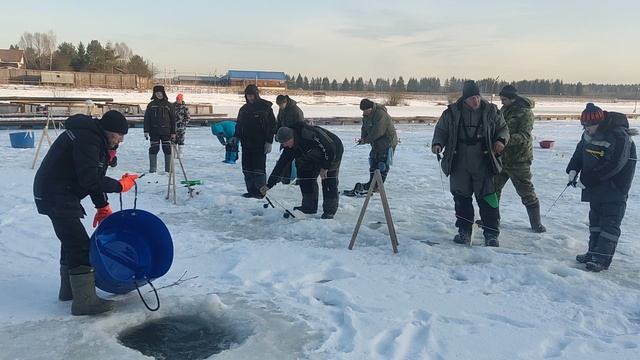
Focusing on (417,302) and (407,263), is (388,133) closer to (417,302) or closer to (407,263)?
(407,263)

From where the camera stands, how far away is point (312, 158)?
7254 millimetres

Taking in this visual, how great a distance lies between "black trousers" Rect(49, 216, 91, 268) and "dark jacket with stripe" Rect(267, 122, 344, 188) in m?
3.16

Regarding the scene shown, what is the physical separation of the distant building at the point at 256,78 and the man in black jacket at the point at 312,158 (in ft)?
273

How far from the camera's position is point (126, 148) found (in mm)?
15359

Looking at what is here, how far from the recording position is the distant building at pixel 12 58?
75.8 m

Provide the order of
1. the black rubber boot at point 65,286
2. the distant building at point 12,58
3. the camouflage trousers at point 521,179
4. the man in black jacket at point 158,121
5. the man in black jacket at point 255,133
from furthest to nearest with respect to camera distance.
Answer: the distant building at point 12,58, the man in black jacket at point 158,121, the man in black jacket at point 255,133, the camouflage trousers at point 521,179, the black rubber boot at point 65,286

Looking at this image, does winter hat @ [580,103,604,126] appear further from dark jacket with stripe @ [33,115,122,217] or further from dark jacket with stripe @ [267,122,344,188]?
dark jacket with stripe @ [33,115,122,217]

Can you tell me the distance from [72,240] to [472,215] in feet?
13.6

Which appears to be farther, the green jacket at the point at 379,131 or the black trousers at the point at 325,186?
the green jacket at the point at 379,131

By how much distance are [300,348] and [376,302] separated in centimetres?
100

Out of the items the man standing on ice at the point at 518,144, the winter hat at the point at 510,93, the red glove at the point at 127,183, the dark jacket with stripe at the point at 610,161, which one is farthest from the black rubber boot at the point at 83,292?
the winter hat at the point at 510,93

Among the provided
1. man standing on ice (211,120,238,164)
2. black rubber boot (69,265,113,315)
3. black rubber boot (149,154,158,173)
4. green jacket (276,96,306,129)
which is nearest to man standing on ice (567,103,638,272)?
black rubber boot (69,265,113,315)

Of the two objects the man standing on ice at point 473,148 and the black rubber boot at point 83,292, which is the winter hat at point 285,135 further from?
the black rubber boot at point 83,292

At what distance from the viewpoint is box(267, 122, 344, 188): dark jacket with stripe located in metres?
7.11
